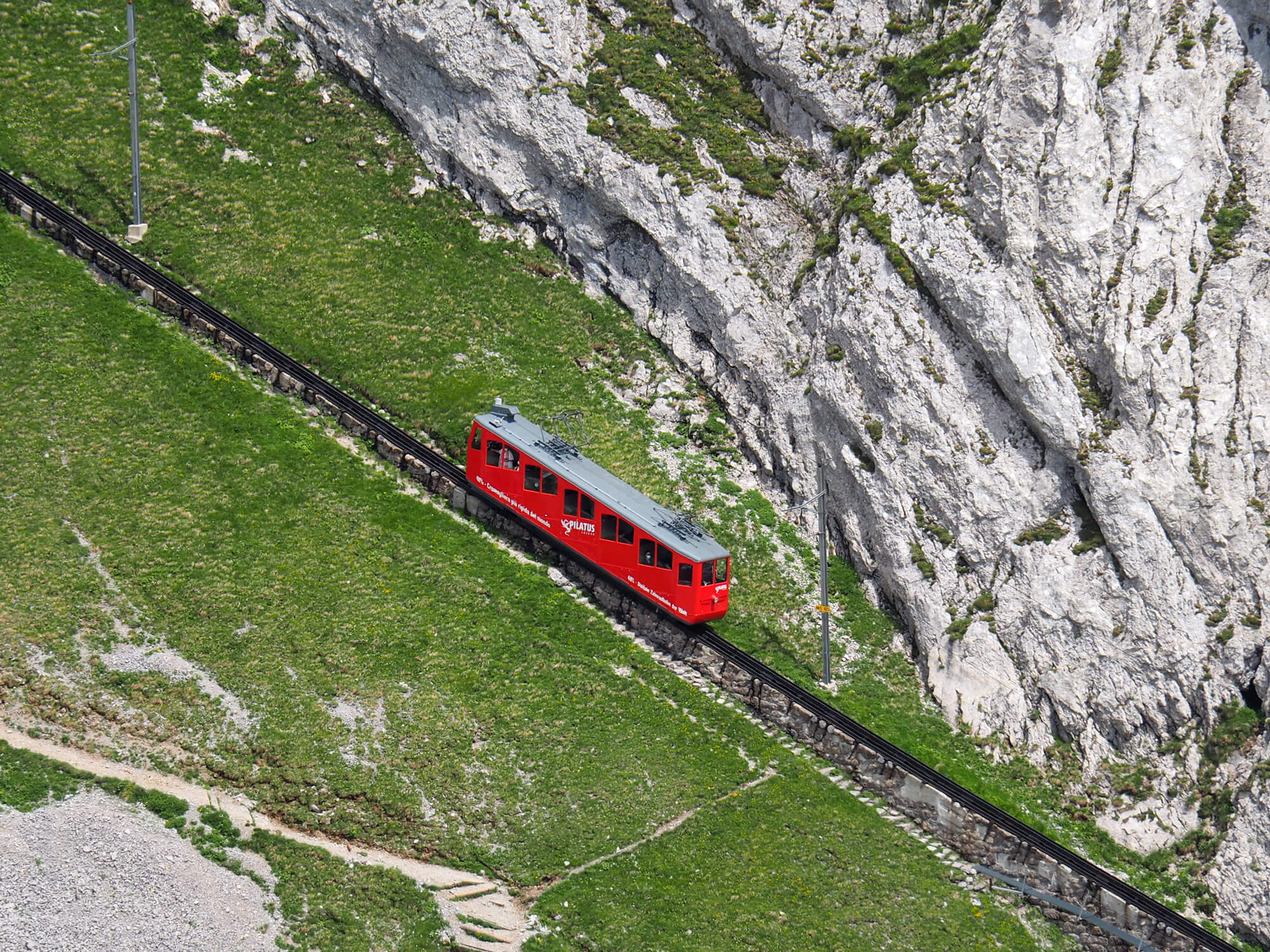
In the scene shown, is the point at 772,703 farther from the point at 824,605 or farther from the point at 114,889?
the point at 114,889

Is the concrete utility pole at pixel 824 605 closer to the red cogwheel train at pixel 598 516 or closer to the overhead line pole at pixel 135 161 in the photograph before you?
the red cogwheel train at pixel 598 516

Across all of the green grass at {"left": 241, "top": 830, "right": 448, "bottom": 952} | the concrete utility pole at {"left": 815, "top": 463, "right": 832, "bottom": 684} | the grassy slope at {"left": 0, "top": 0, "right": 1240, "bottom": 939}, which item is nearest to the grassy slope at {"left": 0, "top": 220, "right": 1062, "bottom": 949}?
the green grass at {"left": 241, "top": 830, "right": 448, "bottom": 952}

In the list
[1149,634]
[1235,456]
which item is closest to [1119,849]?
[1149,634]

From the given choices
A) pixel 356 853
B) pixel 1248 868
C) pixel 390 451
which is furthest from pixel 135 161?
pixel 1248 868

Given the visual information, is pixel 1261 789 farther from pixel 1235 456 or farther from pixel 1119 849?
pixel 1235 456

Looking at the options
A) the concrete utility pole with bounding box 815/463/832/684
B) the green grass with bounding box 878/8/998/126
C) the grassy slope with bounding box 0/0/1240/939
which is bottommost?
the concrete utility pole with bounding box 815/463/832/684

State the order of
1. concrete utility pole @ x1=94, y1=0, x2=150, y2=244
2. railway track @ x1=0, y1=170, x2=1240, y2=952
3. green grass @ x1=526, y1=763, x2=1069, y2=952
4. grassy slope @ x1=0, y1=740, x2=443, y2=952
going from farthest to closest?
concrete utility pole @ x1=94, y1=0, x2=150, y2=244 → railway track @ x1=0, y1=170, x2=1240, y2=952 → green grass @ x1=526, y1=763, x2=1069, y2=952 → grassy slope @ x1=0, y1=740, x2=443, y2=952

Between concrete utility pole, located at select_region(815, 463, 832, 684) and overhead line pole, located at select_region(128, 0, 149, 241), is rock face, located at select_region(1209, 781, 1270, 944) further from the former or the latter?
overhead line pole, located at select_region(128, 0, 149, 241)
